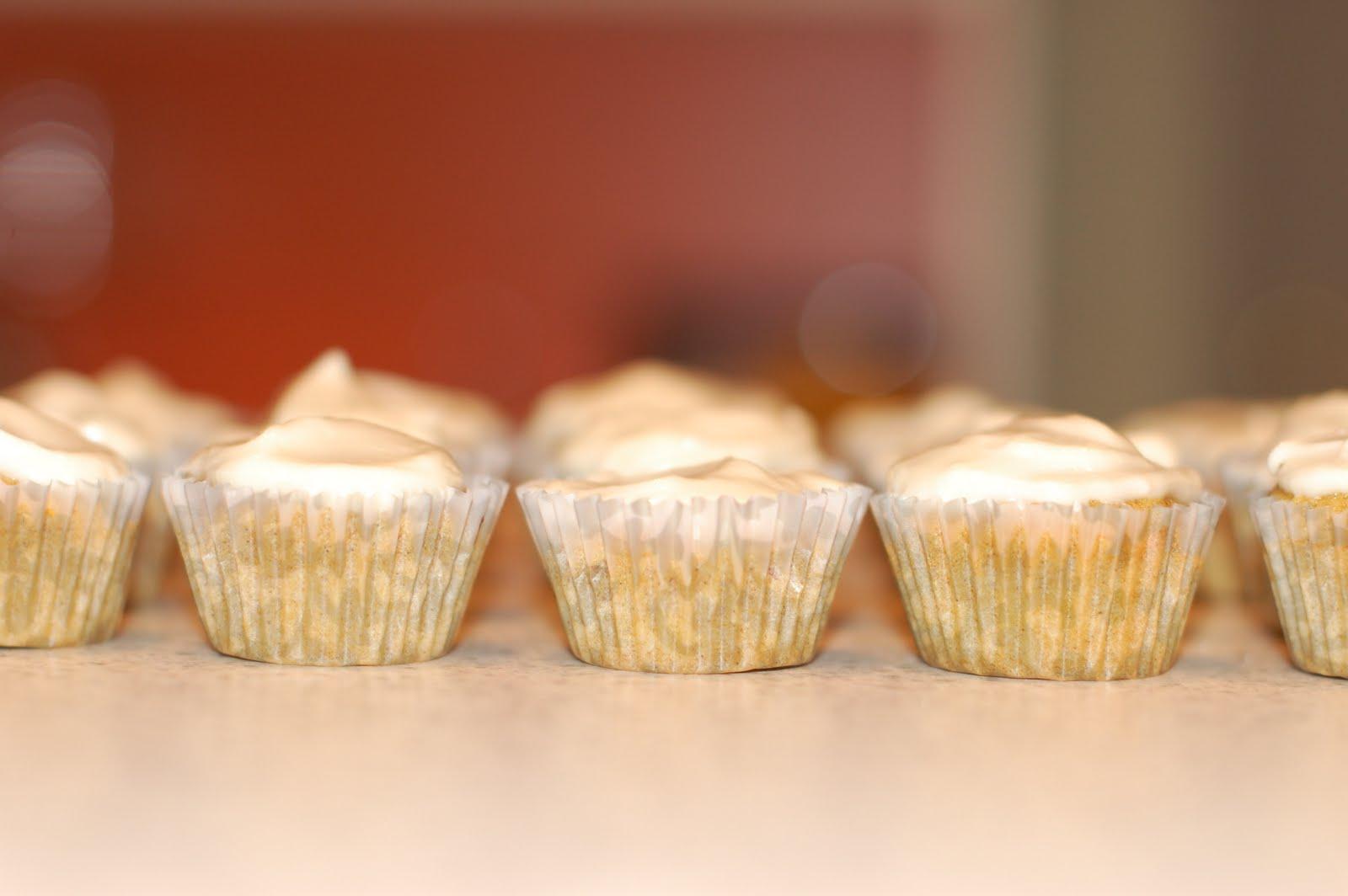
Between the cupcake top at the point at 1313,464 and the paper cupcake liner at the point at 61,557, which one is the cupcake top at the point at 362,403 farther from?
the cupcake top at the point at 1313,464

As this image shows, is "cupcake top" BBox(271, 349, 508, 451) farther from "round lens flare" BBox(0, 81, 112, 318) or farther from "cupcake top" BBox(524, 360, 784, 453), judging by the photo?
"round lens flare" BBox(0, 81, 112, 318)

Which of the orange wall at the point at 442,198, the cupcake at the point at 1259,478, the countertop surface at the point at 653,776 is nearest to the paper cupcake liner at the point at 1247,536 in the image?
the cupcake at the point at 1259,478

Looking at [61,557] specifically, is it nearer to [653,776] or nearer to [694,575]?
[694,575]

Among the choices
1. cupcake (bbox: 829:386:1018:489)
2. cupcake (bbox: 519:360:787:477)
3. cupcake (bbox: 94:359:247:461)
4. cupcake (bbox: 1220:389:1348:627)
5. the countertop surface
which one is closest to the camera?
the countertop surface

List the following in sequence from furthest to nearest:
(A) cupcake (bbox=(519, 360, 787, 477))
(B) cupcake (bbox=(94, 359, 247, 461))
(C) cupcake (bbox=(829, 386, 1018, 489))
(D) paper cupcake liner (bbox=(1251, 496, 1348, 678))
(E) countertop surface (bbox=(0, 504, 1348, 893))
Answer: (A) cupcake (bbox=(519, 360, 787, 477)) → (C) cupcake (bbox=(829, 386, 1018, 489)) → (B) cupcake (bbox=(94, 359, 247, 461)) → (D) paper cupcake liner (bbox=(1251, 496, 1348, 678)) → (E) countertop surface (bbox=(0, 504, 1348, 893))

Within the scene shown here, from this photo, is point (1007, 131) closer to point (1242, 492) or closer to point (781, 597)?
point (1242, 492)

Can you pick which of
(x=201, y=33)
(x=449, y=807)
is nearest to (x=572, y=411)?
(x=449, y=807)

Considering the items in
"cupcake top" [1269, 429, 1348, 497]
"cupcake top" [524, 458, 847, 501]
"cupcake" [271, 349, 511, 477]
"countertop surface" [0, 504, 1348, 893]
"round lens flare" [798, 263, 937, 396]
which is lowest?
"countertop surface" [0, 504, 1348, 893]

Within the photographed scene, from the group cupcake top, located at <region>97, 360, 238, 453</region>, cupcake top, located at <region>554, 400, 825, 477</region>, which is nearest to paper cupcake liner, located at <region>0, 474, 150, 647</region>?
cupcake top, located at <region>97, 360, 238, 453</region>
